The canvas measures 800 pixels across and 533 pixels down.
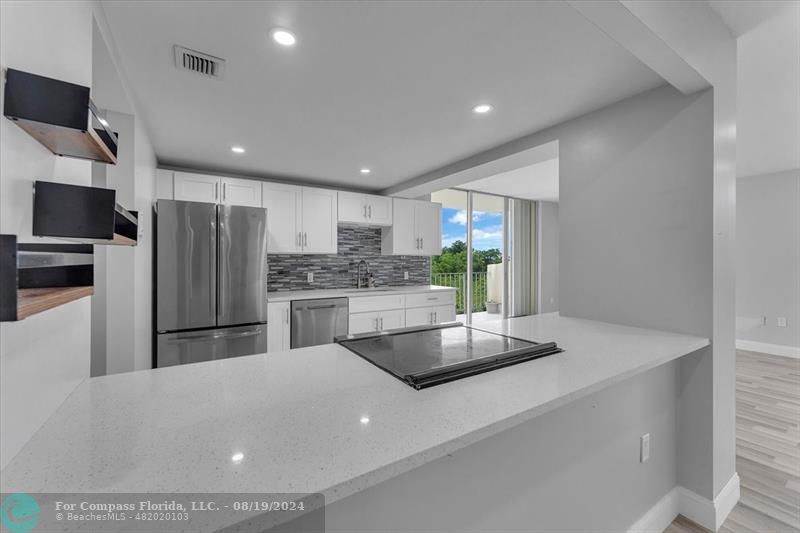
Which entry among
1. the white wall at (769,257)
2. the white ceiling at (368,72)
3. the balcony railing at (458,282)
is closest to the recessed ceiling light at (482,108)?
the white ceiling at (368,72)

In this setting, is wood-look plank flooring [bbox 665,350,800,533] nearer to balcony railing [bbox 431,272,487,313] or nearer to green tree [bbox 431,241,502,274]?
balcony railing [bbox 431,272,487,313]

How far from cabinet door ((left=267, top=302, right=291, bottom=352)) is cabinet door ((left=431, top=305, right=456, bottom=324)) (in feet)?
6.30

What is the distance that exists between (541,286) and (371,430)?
682 cm

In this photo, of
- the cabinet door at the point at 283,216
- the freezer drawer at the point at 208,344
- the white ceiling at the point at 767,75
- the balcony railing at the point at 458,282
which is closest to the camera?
the white ceiling at the point at 767,75

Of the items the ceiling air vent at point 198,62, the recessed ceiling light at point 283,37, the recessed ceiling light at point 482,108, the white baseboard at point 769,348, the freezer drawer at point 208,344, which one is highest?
the recessed ceiling light at point 482,108

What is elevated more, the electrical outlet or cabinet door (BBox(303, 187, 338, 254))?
cabinet door (BBox(303, 187, 338, 254))

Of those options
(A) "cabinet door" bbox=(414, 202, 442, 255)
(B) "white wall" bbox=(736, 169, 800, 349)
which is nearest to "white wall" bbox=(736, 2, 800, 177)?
(B) "white wall" bbox=(736, 169, 800, 349)

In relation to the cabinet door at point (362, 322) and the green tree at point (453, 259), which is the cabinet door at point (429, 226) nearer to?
the green tree at point (453, 259)

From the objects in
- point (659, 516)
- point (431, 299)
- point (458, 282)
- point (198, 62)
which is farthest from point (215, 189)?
point (659, 516)

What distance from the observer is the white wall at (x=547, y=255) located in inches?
273

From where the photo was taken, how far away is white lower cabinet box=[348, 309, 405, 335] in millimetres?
4020

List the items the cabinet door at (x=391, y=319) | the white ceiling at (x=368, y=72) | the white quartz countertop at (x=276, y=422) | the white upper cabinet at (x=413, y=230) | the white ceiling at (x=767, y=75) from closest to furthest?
the white quartz countertop at (x=276, y=422) < the white ceiling at (x=368, y=72) < the white ceiling at (x=767, y=75) < the cabinet door at (x=391, y=319) < the white upper cabinet at (x=413, y=230)

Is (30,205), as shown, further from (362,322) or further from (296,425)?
(362,322)

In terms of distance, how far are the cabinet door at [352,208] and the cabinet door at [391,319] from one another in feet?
4.06
